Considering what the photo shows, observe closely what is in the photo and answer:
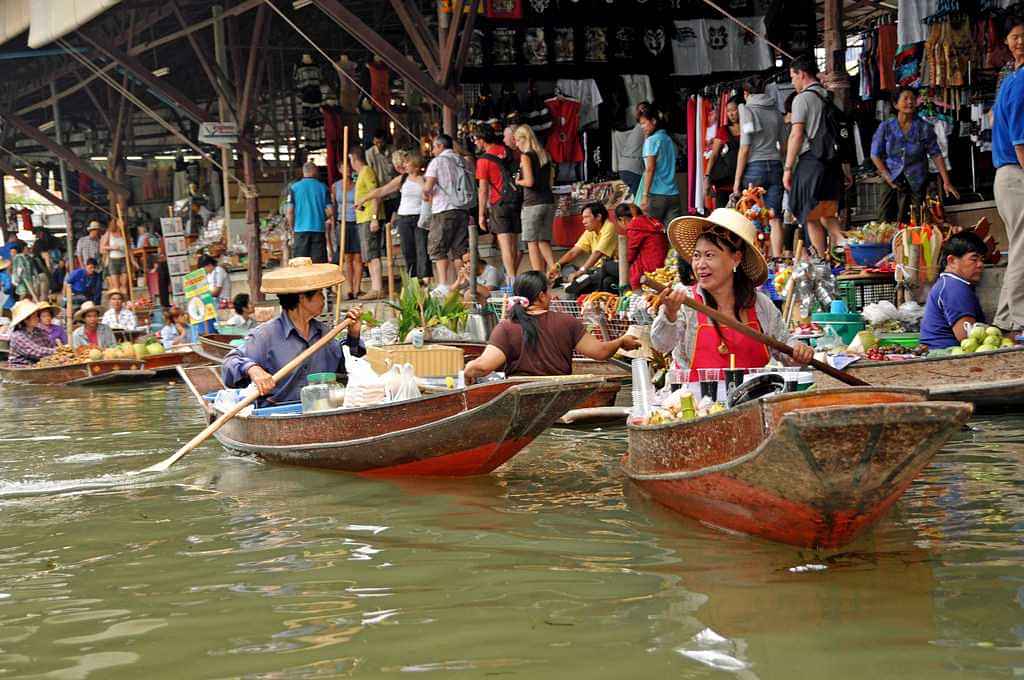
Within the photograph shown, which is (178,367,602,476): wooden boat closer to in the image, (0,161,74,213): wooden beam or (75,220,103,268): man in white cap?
(75,220,103,268): man in white cap

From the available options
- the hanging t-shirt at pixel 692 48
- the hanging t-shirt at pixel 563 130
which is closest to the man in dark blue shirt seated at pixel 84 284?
the hanging t-shirt at pixel 563 130

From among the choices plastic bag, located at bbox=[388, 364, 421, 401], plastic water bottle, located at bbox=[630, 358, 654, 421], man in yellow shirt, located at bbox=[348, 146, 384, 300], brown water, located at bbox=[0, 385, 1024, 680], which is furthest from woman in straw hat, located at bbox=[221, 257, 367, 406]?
man in yellow shirt, located at bbox=[348, 146, 384, 300]

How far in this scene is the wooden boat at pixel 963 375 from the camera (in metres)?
6.77

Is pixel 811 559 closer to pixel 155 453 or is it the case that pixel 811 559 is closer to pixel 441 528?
pixel 441 528

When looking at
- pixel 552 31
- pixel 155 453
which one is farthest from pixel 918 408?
pixel 552 31

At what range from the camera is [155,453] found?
27.6 ft

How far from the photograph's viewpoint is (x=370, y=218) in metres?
14.9

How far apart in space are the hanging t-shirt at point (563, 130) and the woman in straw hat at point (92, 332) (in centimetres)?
589

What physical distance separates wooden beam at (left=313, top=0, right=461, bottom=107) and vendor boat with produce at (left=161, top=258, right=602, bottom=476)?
217 inches

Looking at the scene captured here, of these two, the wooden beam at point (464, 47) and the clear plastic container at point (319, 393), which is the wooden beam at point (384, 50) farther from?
the clear plastic container at point (319, 393)

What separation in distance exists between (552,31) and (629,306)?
17.7 feet

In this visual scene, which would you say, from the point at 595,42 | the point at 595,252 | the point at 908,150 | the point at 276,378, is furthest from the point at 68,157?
the point at 276,378

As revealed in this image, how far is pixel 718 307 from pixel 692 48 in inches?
374

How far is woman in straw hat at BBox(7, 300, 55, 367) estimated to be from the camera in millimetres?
14438
